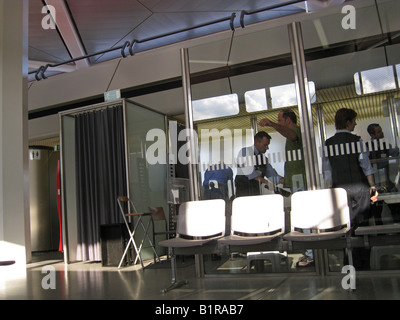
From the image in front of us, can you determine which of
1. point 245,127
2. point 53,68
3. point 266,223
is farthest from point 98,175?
point 266,223

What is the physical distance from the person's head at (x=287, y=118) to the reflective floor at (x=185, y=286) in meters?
1.66

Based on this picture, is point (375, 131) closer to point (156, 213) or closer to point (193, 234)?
point (193, 234)

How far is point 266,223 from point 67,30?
17.8 ft

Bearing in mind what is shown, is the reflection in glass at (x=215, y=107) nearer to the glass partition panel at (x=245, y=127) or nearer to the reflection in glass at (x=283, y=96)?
the glass partition panel at (x=245, y=127)

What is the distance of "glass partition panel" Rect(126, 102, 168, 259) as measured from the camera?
21.0 ft

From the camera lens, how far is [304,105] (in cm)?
427

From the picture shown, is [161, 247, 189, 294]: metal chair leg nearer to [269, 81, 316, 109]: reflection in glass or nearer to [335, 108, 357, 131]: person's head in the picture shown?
[269, 81, 316, 109]: reflection in glass

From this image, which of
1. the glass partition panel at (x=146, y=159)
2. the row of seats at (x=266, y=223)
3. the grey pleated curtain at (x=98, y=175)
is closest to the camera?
the row of seats at (x=266, y=223)

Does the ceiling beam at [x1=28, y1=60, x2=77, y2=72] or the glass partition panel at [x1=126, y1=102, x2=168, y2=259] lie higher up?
the ceiling beam at [x1=28, y1=60, x2=77, y2=72]

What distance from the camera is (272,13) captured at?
6793 millimetres

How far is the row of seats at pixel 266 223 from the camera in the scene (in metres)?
3.52

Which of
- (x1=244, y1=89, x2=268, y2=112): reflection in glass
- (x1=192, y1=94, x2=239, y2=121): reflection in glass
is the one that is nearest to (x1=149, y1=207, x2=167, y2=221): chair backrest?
(x1=192, y1=94, x2=239, y2=121): reflection in glass

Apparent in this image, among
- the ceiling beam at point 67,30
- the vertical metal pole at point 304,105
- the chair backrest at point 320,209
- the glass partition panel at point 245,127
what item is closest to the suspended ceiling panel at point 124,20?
the ceiling beam at point 67,30
